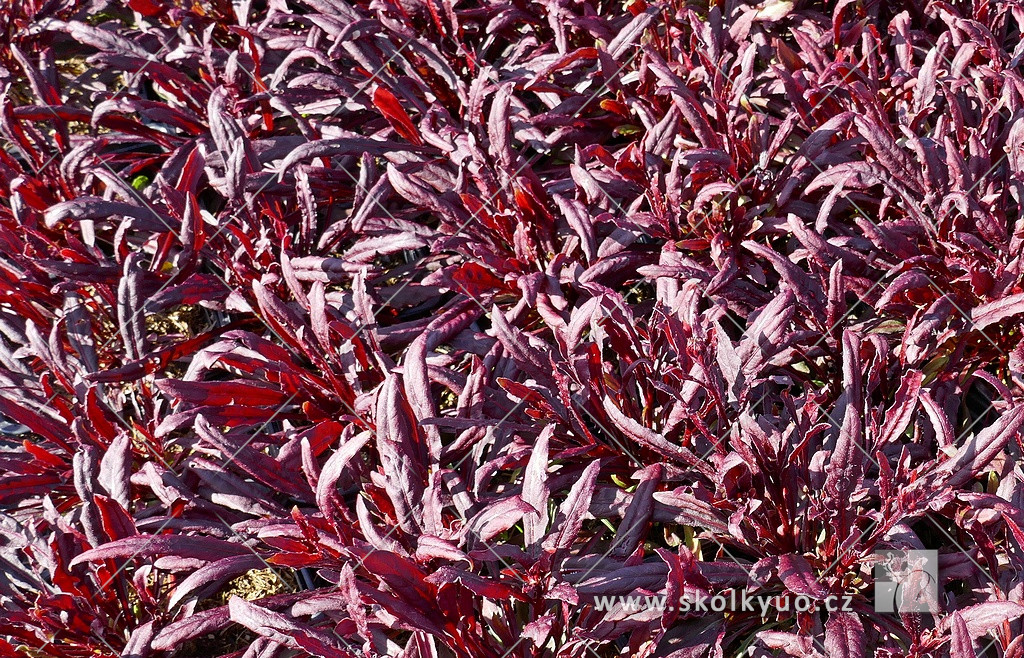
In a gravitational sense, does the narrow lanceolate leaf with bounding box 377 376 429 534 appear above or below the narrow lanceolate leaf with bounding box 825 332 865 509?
above

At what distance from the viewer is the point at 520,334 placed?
5.57 ft

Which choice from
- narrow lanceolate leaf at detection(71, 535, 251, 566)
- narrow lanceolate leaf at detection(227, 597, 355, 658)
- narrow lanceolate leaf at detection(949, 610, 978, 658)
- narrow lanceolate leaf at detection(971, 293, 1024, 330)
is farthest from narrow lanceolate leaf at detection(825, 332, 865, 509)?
narrow lanceolate leaf at detection(71, 535, 251, 566)

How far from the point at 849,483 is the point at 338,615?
898 millimetres

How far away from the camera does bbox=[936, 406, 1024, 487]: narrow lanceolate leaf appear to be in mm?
1425

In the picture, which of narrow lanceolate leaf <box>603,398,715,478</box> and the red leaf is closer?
narrow lanceolate leaf <box>603,398,715,478</box>

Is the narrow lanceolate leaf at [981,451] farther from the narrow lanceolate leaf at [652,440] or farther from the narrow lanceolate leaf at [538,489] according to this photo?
the narrow lanceolate leaf at [538,489]

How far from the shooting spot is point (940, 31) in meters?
2.27

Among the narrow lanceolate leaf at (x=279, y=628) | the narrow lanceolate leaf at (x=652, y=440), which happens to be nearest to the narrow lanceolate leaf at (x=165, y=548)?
the narrow lanceolate leaf at (x=279, y=628)

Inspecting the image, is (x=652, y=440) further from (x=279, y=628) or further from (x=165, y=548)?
(x=165, y=548)

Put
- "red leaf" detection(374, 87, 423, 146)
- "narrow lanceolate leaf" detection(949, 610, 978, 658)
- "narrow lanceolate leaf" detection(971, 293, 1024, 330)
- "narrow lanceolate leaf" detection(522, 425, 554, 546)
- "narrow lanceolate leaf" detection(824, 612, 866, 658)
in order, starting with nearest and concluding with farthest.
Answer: "narrow lanceolate leaf" detection(949, 610, 978, 658)
"narrow lanceolate leaf" detection(824, 612, 866, 658)
"narrow lanceolate leaf" detection(522, 425, 554, 546)
"narrow lanceolate leaf" detection(971, 293, 1024, 330)
"red leaf" detection(374, 87, 423, 146)

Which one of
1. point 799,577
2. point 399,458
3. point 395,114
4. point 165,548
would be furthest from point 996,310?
point 165,548

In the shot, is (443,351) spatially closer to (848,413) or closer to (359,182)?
(359,182)

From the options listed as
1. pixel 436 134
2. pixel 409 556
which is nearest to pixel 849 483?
pixel 409 556

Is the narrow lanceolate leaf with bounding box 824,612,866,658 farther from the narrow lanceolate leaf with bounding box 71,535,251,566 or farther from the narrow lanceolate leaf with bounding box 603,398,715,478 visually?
the narrow lanceolate leaf with bounding box 71,535,251,566
